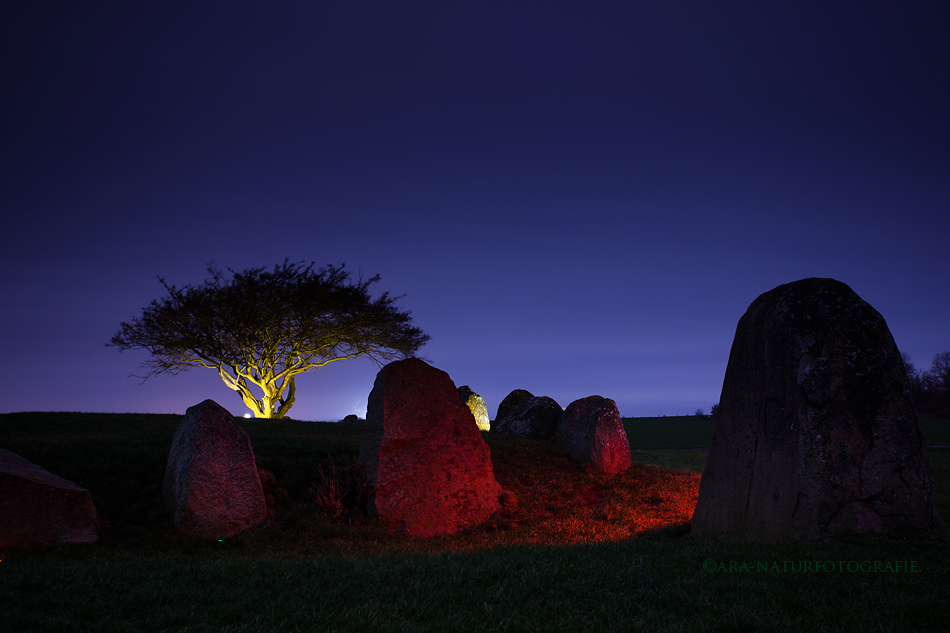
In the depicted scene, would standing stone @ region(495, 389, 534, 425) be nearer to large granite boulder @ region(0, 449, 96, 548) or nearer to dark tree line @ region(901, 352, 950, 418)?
large granite boulder @ region(0, 449, 96, 548)

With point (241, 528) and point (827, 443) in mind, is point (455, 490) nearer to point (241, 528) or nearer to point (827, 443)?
point (241, 528)

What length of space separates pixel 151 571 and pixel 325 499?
499 cm

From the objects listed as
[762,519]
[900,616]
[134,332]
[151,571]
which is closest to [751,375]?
[762,519]

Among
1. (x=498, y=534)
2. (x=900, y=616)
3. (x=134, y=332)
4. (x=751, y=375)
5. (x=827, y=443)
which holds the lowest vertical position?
(x=498, y=534)

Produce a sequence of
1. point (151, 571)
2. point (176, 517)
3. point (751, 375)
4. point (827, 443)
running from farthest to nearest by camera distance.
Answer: point (176, 517) → point (751, 375) → point (827, 443) → point (151, 571)

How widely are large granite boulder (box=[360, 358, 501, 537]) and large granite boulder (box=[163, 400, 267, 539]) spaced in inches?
95.5

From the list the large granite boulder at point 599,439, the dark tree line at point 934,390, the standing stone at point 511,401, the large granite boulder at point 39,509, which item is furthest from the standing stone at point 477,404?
the dark tree line at point 934,390

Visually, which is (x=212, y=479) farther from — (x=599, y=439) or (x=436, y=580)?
(x=599, y=439)

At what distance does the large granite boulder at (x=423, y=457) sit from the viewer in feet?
35.7

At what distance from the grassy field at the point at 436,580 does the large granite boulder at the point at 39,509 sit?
14.0 inches

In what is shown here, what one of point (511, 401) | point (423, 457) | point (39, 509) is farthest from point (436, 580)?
point (511, 401)

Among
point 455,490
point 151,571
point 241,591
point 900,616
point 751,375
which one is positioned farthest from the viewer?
point 455,490

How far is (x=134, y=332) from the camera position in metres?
30.3

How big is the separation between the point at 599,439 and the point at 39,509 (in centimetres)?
1335
